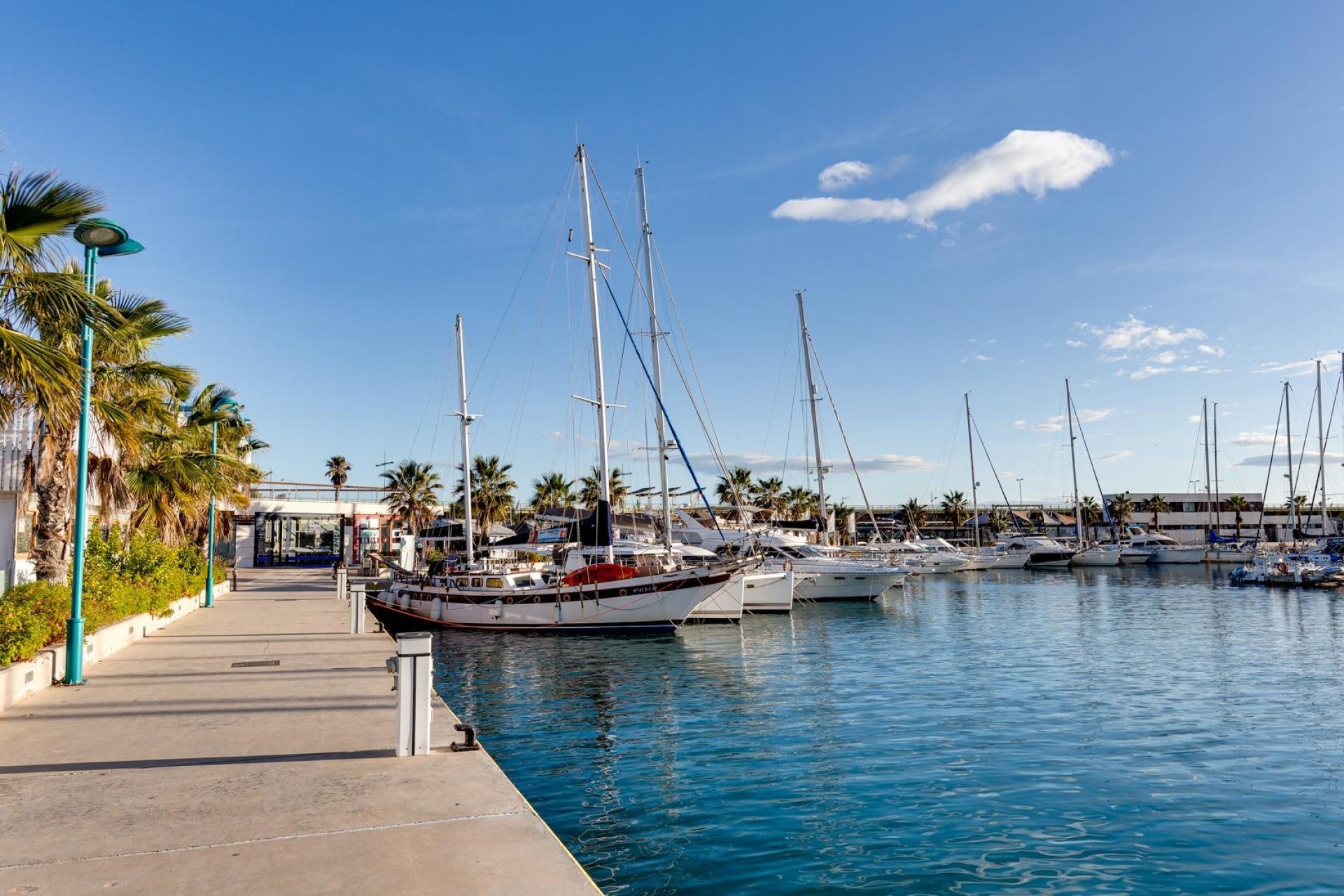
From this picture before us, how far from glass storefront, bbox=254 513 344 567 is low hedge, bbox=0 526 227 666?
35414 mm

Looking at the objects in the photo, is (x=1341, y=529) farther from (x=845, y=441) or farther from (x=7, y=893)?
(x=7, y=893)

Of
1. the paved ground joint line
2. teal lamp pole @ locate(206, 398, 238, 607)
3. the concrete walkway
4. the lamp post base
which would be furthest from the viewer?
teal lamp pole @ locate(206, 398, 238, 607)

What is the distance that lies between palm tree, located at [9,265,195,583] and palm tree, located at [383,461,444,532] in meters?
48.0

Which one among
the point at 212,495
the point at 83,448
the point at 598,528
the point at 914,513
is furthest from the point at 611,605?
the point at 914,513

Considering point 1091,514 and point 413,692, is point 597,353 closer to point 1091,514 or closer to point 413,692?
point 413,692

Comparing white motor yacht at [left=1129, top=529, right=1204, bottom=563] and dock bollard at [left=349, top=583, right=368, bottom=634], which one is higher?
dock bollard at [left=349, top=583, right=368, bottom=634]

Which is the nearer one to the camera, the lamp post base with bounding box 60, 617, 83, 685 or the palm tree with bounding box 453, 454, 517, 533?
the lamp post base with bounding box 60, 617, 83, 685

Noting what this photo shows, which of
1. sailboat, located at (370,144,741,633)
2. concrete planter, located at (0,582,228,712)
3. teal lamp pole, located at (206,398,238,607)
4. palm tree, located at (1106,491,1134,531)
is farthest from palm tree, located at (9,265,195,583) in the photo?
palm tree, located at (1106,491,1134,531)

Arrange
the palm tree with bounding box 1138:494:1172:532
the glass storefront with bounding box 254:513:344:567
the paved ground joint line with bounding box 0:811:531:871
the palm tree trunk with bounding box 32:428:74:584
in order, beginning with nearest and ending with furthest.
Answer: the paved ground joint line with bounding box 0:811:531:871, the palm tree trunk with bounding box 32:428:74:584, the glass storefront with bounding box 254:513:344:567, the palm tree with bounding box 1138:494:1172:532

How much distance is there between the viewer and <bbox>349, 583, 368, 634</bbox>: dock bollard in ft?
70.2

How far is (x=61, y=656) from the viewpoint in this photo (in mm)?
13031

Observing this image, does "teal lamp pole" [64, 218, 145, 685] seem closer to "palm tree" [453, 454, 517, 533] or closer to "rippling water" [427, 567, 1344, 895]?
"rippling water" [427, 567, 1344, 895]

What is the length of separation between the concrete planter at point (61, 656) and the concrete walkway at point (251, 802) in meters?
0.22

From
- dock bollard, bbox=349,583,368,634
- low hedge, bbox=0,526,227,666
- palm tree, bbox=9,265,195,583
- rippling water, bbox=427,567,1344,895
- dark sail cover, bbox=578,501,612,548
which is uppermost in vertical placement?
palm tree, bbox=9,265,195,583
